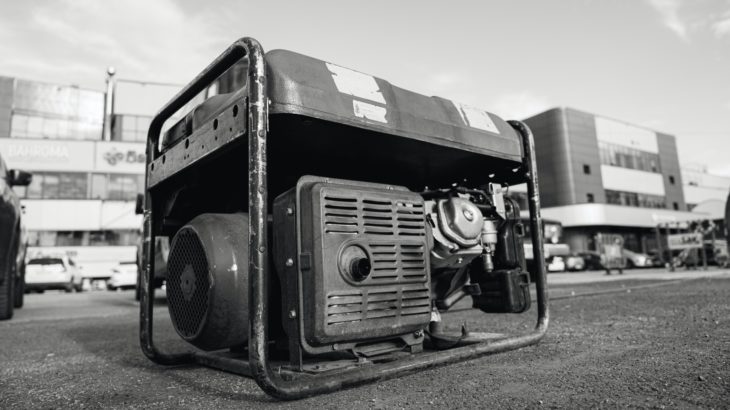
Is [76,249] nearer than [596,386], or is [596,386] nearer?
[596,386]

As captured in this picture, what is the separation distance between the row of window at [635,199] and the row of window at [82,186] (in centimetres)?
3584

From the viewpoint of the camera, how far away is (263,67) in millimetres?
1631

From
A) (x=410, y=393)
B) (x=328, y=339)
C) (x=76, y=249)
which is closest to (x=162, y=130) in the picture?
(x=328, y=339)

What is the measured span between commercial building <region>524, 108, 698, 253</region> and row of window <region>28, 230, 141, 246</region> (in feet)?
99.8

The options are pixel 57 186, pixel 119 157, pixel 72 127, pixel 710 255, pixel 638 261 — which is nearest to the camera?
pixel 710 255

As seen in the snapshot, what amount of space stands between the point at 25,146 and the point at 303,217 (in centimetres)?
3398

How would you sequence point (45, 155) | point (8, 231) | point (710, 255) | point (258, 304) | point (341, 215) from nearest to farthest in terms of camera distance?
point (258, 304) < point (341, 215) < point (8, 231) < point (710, 255) < point (45, 155)

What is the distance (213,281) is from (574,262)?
27.0 meters

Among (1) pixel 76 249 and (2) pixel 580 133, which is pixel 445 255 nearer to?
(1) pixel 76 249

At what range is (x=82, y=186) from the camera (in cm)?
2859

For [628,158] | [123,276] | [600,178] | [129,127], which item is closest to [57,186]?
[129,127]

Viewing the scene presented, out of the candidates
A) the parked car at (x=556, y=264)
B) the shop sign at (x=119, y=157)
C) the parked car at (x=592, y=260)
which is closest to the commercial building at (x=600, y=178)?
the parked car at (x=592, y=260)

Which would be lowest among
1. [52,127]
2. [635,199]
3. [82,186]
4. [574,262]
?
[574,262]

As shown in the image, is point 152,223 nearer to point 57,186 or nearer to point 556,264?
point 556,264
